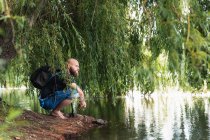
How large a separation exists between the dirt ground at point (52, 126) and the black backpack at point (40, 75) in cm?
57

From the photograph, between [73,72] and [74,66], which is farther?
[73,72]

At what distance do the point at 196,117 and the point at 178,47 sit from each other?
15.1 ft

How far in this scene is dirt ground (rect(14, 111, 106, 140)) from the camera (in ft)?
19.9

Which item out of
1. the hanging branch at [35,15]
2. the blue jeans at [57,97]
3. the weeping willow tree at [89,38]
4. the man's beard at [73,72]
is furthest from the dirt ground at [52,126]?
the hanging branch at [35,15]

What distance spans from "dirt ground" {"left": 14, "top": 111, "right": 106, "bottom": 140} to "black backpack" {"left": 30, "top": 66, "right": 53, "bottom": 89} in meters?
0.57

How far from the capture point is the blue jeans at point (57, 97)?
7.18 metres

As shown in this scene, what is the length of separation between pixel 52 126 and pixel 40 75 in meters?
0.78

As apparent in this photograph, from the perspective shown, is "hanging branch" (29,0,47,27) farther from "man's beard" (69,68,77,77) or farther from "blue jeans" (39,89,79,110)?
"blue jeans" (39,89,79,110)

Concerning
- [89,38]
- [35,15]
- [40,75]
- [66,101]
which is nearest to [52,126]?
[66,101]

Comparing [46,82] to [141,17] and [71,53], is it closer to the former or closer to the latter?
[71,53]

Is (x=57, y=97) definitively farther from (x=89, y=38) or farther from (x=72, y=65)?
(x=89, y=38)

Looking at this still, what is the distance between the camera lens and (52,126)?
6730mm

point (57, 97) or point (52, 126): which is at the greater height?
point (57, 97)

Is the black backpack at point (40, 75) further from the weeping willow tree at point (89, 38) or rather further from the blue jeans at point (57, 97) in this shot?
the blue jeans at point (57, 97)
